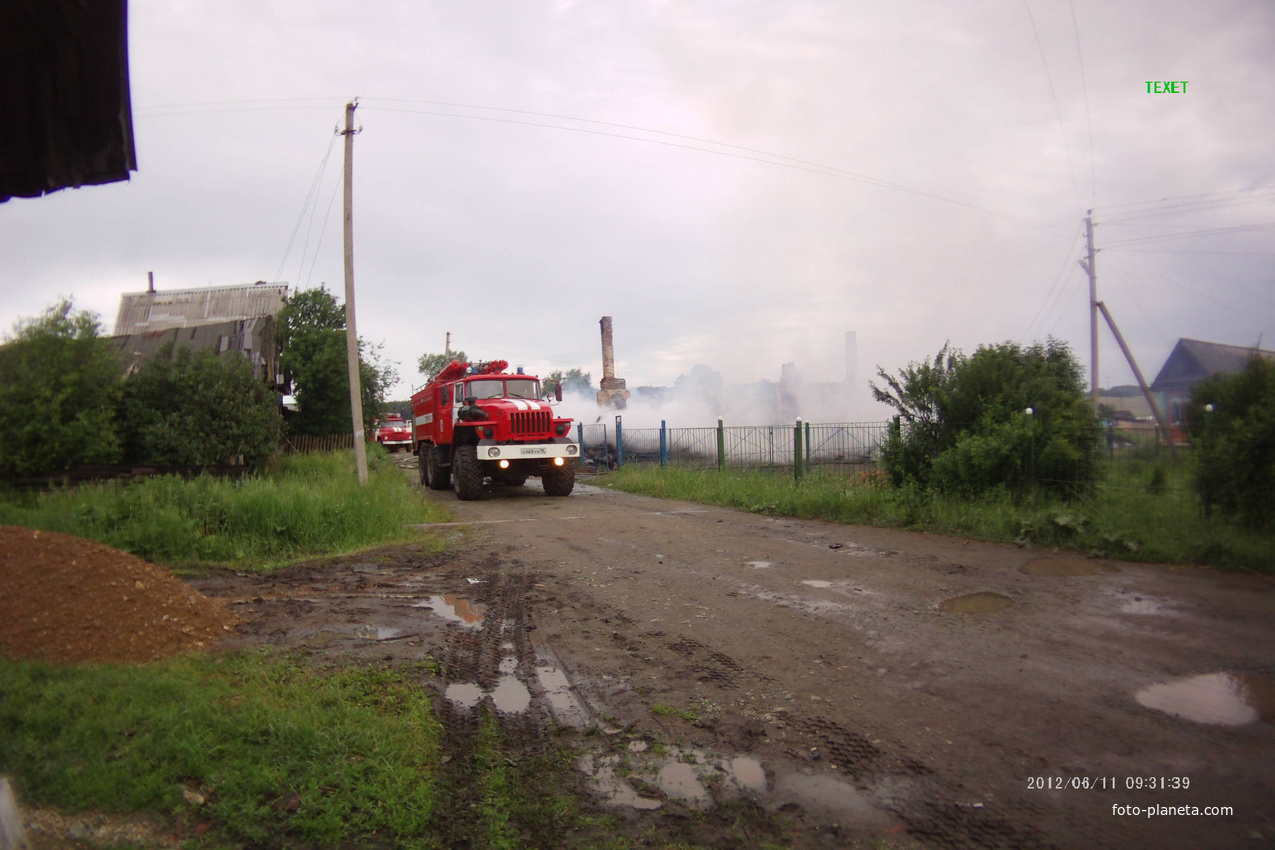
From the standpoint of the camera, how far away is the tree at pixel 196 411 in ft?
43.2

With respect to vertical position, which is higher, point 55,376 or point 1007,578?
point 55,376

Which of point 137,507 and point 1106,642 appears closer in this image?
point 1106,642

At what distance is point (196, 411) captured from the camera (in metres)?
13.5

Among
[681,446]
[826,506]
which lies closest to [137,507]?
[826,506]

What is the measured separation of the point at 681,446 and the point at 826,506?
849 centimetres

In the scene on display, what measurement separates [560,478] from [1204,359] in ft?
36.3

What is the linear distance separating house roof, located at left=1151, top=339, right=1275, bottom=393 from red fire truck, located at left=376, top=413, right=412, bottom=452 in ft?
101

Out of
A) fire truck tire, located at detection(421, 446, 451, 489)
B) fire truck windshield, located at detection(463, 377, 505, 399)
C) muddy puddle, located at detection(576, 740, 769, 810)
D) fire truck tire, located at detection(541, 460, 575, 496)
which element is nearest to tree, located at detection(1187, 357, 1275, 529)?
muddy puddle, located at detection(576, 740, 769, 810)

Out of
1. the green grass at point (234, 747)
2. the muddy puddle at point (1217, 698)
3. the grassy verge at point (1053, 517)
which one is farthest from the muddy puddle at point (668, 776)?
the grassy verge at point (1053, 517)

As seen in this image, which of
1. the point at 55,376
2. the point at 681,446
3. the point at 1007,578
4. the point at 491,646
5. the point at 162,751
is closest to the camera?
the point at 162,751

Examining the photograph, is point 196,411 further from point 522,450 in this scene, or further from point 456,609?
point 456,609

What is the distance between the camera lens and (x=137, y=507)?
8492 mm

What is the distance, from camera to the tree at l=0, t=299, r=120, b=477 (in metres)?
11.8

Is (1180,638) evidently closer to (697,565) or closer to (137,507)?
(697,565)
